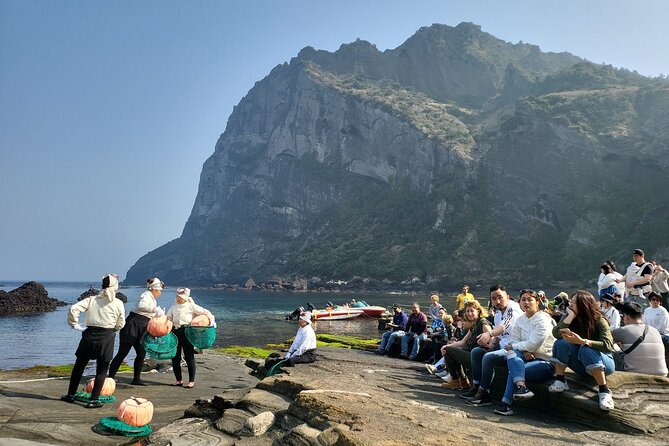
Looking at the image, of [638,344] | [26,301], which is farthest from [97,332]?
[26,301]

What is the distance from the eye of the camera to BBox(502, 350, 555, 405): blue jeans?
7973 millimetres

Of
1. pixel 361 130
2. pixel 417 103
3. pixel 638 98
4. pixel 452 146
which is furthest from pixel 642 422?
pixel 417 103

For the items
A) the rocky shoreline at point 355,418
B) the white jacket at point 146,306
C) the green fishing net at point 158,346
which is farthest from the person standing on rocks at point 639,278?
the white jacket at point 146,306

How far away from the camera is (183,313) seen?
12.0 metres

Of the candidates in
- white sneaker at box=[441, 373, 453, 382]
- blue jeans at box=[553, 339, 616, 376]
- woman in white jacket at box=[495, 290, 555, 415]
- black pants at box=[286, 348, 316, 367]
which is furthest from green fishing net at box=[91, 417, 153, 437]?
blue jeans at box=[553, 339, 616, 376]

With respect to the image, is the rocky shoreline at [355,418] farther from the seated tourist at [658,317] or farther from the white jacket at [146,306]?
the seated tourist at [658,317]

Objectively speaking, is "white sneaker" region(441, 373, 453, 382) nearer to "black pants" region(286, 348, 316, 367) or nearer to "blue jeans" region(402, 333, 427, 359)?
"black pants" region(286, 348, 316, 367)

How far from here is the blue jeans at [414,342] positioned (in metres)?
16.4

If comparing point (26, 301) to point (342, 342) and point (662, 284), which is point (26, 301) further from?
point (662, 284)

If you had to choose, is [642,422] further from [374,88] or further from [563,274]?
[374,88]

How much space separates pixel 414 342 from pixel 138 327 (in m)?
9.02

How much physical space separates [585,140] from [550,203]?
18.2 m

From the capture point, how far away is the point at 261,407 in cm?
835

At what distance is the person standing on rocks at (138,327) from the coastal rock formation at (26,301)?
51748 millimetres
